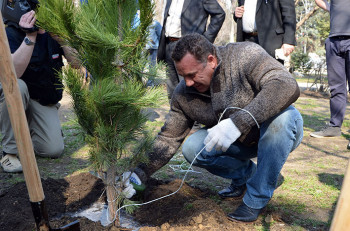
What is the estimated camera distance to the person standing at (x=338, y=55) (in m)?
4.28

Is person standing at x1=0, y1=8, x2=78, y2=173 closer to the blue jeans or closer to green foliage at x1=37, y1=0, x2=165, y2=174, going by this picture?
green foliage at x1=37, y1=0, x2=165, y2=174

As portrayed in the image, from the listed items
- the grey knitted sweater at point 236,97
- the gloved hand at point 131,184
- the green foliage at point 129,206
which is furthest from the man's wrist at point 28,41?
the green foliage at point 129,206

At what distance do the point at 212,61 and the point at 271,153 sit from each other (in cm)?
75

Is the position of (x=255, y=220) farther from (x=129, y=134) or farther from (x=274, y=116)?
(x=129, y=134)

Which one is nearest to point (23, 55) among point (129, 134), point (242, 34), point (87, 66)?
point (87, 66)

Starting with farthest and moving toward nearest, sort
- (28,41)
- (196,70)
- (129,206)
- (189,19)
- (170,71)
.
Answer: (170,71)
(189,19)
(28,41)
(196,70)
(129,206)

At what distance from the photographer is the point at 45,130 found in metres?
3.79

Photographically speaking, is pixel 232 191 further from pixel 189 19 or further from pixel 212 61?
pixel 189 19

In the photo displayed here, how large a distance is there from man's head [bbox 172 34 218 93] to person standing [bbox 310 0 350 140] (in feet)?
8.95

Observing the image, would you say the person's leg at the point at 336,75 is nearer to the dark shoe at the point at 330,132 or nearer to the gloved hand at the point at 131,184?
the dark shoe at the point at 330,132

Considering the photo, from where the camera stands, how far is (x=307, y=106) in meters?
7.71

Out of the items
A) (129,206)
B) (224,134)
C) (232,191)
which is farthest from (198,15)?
(129,206)

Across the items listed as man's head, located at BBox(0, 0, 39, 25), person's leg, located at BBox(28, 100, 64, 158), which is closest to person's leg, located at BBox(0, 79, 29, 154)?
person's leg, located at BBox(28, 100, 64, 158)

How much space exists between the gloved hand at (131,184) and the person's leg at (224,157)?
1.65ft
